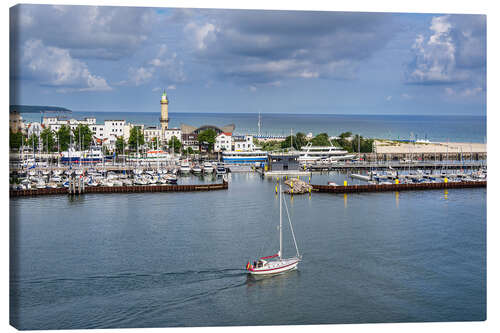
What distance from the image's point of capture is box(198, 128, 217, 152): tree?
3491 cm

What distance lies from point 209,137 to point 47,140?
431 inches

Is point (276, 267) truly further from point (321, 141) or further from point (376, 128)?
point (376, 128)

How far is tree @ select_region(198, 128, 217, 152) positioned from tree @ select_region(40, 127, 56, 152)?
31.9ft

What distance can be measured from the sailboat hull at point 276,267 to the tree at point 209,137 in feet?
83.0

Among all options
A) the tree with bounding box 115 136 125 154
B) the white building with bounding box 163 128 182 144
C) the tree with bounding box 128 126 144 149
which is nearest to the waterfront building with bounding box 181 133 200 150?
the white building with bounding box 163 128 182 144

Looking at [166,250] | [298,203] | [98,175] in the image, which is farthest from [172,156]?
[166,250]

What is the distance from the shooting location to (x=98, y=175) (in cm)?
2297

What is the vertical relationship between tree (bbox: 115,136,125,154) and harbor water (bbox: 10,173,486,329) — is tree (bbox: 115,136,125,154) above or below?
above

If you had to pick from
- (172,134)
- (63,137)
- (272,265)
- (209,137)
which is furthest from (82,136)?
(272,265)

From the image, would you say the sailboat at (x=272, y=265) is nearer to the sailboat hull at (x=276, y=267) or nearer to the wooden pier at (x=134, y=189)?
the sailboat hull at (x=276, y=267)

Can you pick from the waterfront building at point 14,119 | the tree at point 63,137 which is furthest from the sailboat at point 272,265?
the tree at point 63,137

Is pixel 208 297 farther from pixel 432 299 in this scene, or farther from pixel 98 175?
pixel 98 175

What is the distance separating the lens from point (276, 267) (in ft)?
32.0

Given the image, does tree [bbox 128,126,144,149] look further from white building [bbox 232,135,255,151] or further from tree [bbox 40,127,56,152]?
white building [bbox 232,135,255,151]
